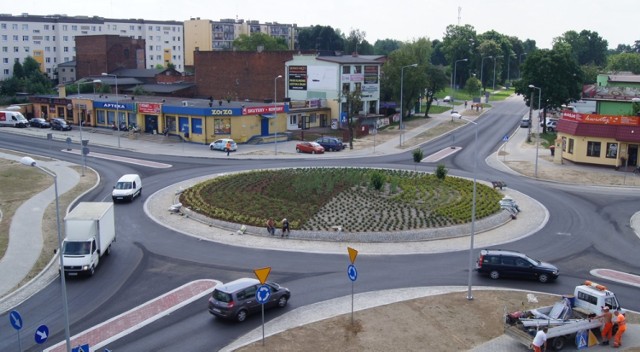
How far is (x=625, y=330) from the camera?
21.9 m

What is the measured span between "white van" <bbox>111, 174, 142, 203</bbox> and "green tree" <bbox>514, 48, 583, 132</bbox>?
50391mm

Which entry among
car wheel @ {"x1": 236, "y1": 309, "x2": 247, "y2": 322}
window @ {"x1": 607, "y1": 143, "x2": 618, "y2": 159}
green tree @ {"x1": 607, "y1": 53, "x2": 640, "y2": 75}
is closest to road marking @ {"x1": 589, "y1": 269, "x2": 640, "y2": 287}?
car wheel @ {"x1": 236, "y1": 309, "x2": 247, "y2": 322}

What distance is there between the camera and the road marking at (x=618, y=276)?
90.7ft

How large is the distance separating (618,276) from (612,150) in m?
31.1

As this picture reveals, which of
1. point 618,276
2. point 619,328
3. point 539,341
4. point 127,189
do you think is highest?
point 127,189

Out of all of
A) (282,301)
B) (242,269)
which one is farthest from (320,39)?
(282,301)

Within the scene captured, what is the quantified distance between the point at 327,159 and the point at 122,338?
38811mm

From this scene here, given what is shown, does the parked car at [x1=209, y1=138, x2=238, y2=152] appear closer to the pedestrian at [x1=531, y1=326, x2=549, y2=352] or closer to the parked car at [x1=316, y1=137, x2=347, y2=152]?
the parked car at [x1=316, y1=137, x2=347, y2=152]

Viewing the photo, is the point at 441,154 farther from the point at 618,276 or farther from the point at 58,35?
the point at 58,35

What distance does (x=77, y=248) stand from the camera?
27375mm

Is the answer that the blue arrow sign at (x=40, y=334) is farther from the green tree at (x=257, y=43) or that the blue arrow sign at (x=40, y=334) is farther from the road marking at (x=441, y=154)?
the green tree at (x=257, y=43)

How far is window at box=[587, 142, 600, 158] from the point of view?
5688 centimetres

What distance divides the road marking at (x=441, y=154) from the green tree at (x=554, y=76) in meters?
14.6

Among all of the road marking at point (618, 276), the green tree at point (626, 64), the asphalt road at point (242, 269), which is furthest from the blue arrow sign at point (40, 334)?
the green tree at point (626, 64)
